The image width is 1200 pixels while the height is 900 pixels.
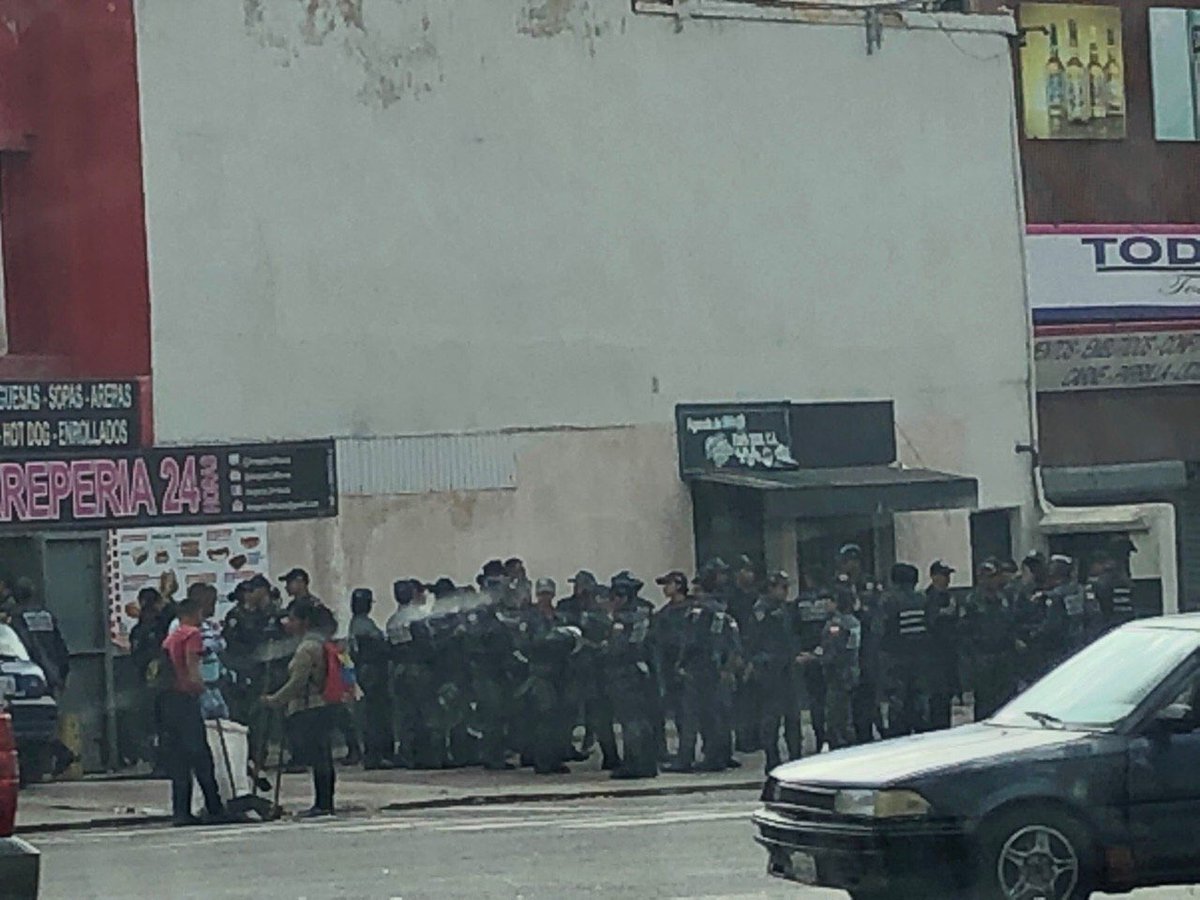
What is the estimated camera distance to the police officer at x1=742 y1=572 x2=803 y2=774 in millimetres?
23766

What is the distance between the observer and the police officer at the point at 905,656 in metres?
24.1

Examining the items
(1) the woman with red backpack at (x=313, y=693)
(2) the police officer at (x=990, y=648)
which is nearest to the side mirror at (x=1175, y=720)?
(1) the woman with red backpack at (x=313, y=693)

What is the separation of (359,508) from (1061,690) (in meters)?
16.1

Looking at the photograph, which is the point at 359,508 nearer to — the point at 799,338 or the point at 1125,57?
the point at 799,338

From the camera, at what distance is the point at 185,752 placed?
19641 millimetres

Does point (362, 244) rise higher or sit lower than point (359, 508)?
higher

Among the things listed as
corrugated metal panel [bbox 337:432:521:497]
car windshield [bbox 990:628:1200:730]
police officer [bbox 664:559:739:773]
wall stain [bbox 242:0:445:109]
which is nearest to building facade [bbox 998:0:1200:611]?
corrugated metal panel [bbox 337:432:521:497]

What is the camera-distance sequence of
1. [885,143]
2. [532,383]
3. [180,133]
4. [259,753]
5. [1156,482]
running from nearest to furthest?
1. [259,753]
2. [180,133]
3. [532,383]
4. [885,143]
5. [1156,482]

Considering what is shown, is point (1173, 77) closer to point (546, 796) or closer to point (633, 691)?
point (633, 691)

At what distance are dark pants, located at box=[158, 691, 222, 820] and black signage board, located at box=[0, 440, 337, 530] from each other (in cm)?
612

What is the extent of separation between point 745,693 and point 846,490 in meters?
6.21

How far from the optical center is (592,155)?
1171 inches

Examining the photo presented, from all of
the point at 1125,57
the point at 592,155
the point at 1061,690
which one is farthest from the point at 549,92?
the point at 1061,690

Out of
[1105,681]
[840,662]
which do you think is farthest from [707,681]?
[1105,681]
